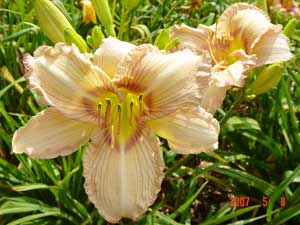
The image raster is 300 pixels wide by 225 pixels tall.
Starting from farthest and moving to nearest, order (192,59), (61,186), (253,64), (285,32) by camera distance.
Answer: (61,186) → (285,32) → (253,64) → (192,59)

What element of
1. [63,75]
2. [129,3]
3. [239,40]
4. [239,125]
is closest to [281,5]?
[239,125]

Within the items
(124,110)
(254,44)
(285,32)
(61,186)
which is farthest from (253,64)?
(61,186)

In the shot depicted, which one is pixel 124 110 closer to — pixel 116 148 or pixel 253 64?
pixel 116 148

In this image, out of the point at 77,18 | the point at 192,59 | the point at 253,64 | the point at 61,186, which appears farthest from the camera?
the point at 77,18

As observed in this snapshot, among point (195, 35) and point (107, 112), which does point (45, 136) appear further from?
point (195, 35)

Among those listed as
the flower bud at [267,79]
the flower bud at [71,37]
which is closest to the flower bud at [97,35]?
the flower bud at [71,37]

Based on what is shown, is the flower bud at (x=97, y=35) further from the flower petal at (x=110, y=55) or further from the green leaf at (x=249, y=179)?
the green leaf at (x=249, y=179)
